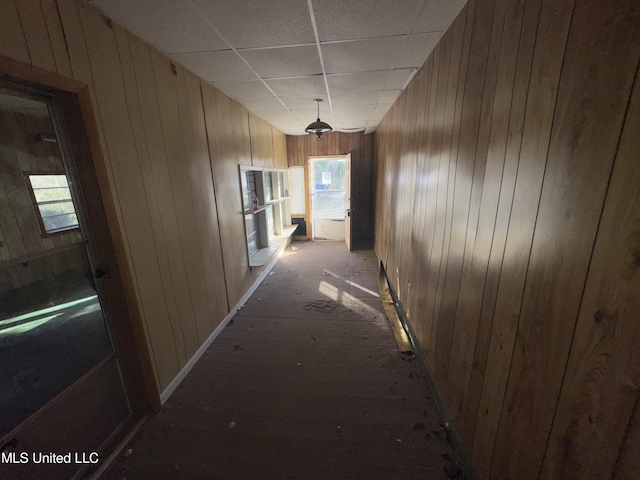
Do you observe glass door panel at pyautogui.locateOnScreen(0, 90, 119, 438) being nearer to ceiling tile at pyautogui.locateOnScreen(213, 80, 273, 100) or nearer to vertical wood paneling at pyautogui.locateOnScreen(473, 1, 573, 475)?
ceiling tile at pyautogui.locateOnScreen(213, 80, 273, 100)

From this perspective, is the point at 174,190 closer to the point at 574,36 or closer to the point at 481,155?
the point at 481,155

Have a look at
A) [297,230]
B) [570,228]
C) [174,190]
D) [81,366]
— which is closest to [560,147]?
[570,228]

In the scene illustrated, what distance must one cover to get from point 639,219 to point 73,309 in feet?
7.98

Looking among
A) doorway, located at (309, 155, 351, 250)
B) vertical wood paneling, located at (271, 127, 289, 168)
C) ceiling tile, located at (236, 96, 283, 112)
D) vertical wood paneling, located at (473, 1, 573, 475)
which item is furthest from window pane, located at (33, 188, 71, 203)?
doorway, located at (309, 155, 351, 250)

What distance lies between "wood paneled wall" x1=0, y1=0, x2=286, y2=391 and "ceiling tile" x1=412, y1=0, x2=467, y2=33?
1.91 m

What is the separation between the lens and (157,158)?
1.89m

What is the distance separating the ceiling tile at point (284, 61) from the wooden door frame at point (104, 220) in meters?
1.22

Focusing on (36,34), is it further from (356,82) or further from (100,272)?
(356,82)

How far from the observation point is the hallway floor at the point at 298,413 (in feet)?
4.92

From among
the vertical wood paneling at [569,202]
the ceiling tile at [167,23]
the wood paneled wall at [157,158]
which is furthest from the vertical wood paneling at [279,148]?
the vertical wood paneling at [569,202]

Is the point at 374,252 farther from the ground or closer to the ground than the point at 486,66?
closer to the ground

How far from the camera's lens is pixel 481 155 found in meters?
1.29

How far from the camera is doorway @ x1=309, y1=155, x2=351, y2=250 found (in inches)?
256

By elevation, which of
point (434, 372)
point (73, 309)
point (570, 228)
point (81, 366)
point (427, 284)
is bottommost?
point (434, 372)
